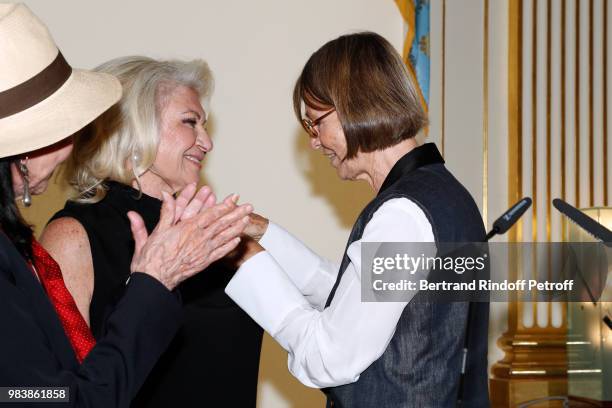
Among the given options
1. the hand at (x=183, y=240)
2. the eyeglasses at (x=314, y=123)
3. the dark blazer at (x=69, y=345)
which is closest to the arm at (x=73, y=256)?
the hand at (x=183, y=240)

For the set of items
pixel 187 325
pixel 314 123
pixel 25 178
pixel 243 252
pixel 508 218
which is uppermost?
pixel 314 123

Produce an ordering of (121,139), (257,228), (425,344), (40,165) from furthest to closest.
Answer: (257,228) → (121,139) → (425,344) → (40,165)

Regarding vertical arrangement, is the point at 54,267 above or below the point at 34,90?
below

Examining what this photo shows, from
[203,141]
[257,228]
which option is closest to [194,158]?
[203,141]

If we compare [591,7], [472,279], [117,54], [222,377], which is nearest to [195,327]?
[222,377]

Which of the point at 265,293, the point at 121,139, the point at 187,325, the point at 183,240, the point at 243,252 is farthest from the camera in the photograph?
the point at 121,139

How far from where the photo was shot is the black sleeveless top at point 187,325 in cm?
211

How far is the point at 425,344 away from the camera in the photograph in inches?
71.6

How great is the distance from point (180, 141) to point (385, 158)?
69 centimetres

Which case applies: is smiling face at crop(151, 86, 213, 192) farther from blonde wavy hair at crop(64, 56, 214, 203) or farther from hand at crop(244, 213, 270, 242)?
hand at crop(244, 213, 270, 242)

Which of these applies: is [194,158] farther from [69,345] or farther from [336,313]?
[69,345]

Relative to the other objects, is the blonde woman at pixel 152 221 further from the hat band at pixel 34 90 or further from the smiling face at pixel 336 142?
the hat band at pixel 34 90

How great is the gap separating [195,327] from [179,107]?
0.69m

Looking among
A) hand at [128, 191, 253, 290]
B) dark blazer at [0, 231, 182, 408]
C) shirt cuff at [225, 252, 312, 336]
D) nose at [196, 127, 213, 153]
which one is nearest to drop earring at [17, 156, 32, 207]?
dark blazer at [0, 231, 182, 408]
